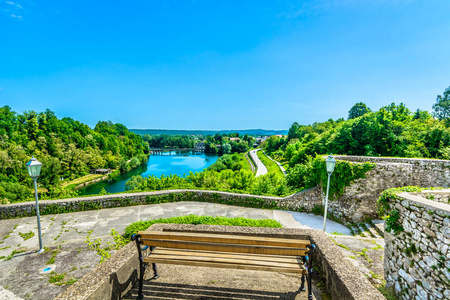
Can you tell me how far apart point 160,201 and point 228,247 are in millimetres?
7074

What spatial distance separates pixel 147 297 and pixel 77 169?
54.3 m

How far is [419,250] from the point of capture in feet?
11.6

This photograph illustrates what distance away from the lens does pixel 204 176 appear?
42.9 feet

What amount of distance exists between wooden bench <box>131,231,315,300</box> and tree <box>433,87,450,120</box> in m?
47.9

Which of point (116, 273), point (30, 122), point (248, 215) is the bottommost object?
point (248, 215)

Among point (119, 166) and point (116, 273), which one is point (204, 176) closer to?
point (116, 273)

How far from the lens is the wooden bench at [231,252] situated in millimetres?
2676

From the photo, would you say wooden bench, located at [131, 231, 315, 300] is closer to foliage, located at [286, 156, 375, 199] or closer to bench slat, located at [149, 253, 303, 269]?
bench slat, located at [149, 253, 303, 269]

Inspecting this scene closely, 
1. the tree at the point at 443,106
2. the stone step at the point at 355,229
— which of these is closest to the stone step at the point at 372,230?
the stone step at the point at 355,229

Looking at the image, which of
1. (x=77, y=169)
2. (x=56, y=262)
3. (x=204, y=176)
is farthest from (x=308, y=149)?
(x=77, y=169)

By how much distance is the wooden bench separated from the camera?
2676 millimetres

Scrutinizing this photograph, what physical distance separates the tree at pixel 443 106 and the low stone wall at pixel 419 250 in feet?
149

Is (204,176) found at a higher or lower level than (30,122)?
lower

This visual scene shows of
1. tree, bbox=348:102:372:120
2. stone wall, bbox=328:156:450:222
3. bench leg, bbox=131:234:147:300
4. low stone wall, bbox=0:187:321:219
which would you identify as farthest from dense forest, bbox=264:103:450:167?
tree, bbox=348:102:372:120
